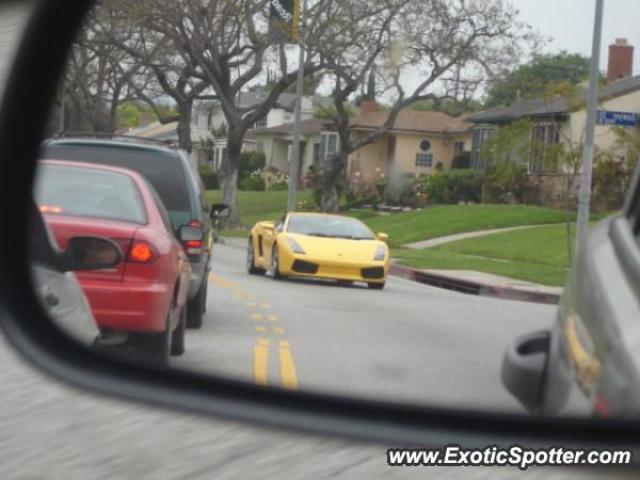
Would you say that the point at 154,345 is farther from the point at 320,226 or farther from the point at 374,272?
the point at 320,226

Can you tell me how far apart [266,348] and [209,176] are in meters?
1.88

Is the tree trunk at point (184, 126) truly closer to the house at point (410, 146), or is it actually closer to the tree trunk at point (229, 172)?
the tree trunk at point (229, 172)

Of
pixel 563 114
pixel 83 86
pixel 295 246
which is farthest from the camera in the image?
pixel 295 246

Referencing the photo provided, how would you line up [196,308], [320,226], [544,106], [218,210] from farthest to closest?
[320,226], [218,210], [196,308], [544,106]

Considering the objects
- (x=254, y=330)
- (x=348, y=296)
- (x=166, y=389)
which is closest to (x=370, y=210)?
(x=348, y=296)

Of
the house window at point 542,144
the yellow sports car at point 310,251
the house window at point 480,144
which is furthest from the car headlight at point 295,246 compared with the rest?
the house window at point 542,144

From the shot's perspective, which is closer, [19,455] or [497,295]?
[497,295]

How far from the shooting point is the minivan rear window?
155 inches

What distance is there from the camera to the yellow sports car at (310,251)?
11227mm

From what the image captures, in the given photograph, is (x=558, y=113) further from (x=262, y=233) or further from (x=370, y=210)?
(x=262, y=233)

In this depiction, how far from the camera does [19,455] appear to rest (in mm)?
5219

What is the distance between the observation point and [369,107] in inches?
1810

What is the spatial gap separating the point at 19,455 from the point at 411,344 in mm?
2028

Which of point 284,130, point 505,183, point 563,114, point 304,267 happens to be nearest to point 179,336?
point 505,183
